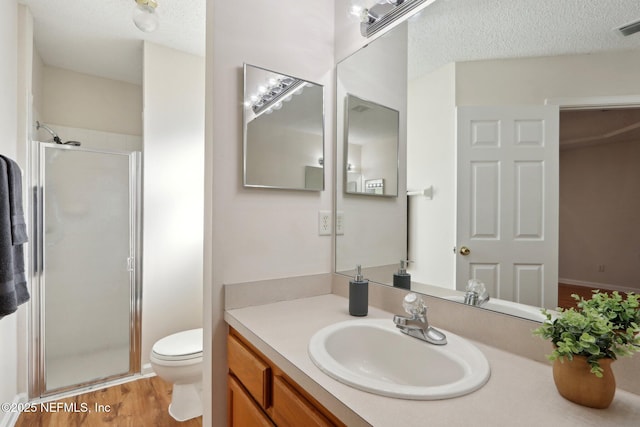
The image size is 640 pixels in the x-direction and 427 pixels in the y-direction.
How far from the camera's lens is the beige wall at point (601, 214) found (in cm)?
72

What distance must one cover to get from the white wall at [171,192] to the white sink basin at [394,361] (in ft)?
6.30

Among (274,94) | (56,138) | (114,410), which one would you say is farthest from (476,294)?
(56,138)

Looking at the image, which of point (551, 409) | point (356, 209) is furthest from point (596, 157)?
point (356, 209)

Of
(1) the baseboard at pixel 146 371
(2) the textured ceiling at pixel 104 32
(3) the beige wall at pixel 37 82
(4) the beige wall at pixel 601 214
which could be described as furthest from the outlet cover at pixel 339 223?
(3) the beige wall at pixel 37 82

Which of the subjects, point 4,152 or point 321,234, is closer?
point 321,234

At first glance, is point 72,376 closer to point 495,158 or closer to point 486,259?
point 486,259

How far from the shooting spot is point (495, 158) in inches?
37.9

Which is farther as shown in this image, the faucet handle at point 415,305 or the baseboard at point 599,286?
the faucet handle at point 415,305

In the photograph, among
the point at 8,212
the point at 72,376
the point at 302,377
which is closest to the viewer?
the point at 302,377

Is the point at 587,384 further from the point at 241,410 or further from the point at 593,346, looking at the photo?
the point at 241,410

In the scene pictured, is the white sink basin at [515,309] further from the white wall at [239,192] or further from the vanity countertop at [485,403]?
the white wall at [239,192]

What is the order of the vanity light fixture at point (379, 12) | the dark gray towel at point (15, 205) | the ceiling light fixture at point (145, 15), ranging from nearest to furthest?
1. the vanity light fixture at point (379, 12)
2. the dark gray towel at point (15, 205)
3. the ceiling light fixture at point (145, 15)

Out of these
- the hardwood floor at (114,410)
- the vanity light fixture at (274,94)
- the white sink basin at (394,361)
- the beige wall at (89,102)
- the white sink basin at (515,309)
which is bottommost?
the hardwood floor at (114,410)

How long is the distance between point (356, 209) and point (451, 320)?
659 millimetres
